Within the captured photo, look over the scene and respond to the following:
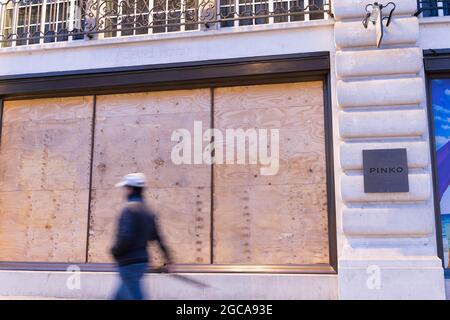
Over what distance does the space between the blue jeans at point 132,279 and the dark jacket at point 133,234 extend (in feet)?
0.20

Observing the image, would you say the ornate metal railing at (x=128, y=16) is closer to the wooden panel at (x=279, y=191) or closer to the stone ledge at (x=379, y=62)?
the stone ledge at (x=379, y=62)

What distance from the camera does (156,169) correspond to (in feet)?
26.7

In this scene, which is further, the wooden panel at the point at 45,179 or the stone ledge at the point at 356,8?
A: the wooden panel at the point at 45,179

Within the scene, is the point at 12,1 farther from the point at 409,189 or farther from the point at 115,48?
the point at 409,189

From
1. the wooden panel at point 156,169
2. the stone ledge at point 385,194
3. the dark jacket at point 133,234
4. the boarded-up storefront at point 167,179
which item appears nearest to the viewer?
the dark jacket at point 133,234

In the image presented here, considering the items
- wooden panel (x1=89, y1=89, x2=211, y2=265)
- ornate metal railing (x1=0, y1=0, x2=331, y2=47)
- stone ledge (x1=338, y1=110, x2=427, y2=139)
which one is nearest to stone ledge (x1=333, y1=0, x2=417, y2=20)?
ornate metal railing (x1=0, y1=0, x2=331, y2=47)

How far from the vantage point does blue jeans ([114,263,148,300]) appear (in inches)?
207

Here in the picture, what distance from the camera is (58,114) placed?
867cm

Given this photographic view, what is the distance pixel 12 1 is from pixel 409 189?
327 inches
